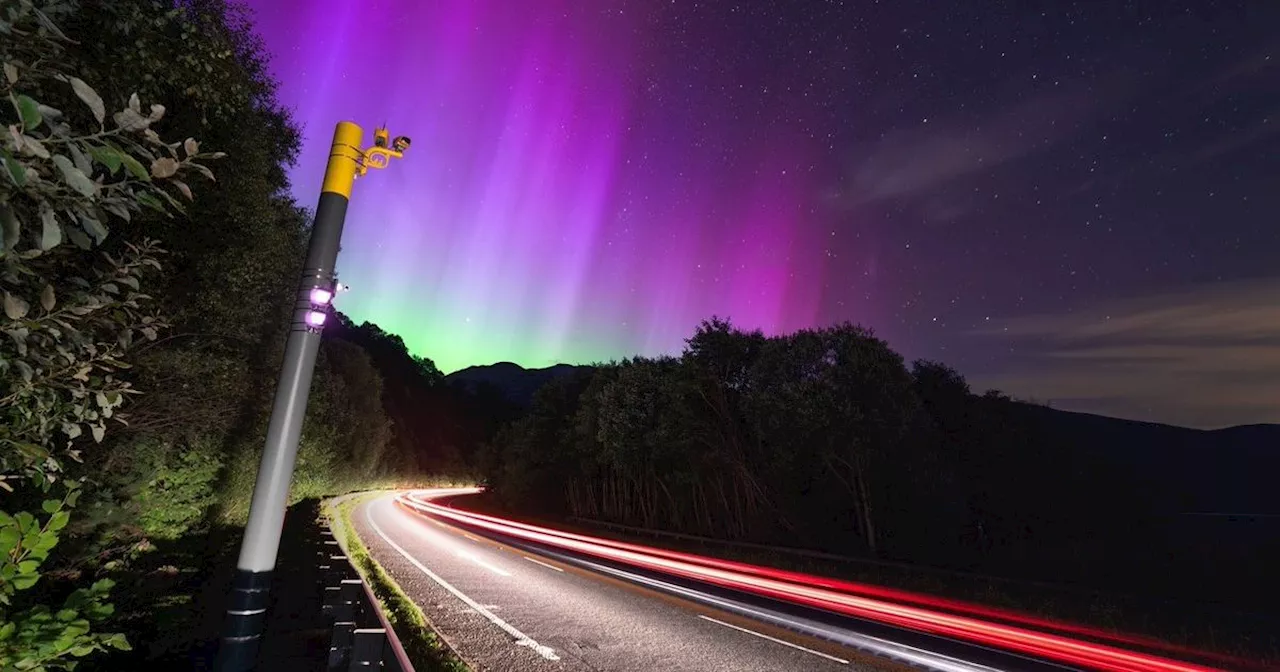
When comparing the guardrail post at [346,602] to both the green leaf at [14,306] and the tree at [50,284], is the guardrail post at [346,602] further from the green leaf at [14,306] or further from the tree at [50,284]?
the green leaf at [14,306]

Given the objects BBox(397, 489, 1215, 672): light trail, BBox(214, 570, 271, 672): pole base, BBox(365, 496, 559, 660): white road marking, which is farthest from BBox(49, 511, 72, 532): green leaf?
BBox(397, 489, 1215, 672): light trail

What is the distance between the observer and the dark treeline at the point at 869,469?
21.8m

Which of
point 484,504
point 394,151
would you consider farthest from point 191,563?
point 484,504

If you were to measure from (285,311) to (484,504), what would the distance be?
49852mm

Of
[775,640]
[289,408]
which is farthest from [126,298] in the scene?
[775,640]

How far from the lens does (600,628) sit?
10.6 metres

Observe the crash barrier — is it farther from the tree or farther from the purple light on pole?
the purple light on pole

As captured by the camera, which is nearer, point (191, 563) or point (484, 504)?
point (191, 563)

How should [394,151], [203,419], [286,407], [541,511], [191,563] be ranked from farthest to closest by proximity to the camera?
[541,511] < [191,563] < [203,419] < [394,151] < [286,407]

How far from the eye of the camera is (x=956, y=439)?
1453 inches

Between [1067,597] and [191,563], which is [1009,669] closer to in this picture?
[1067,597]

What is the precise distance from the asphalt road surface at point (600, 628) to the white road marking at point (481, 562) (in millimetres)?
91

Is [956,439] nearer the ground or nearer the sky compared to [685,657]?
nearer the sky

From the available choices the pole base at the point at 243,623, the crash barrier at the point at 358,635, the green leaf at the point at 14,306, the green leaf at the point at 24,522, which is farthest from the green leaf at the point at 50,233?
the crash barrier at the point at 358,635
